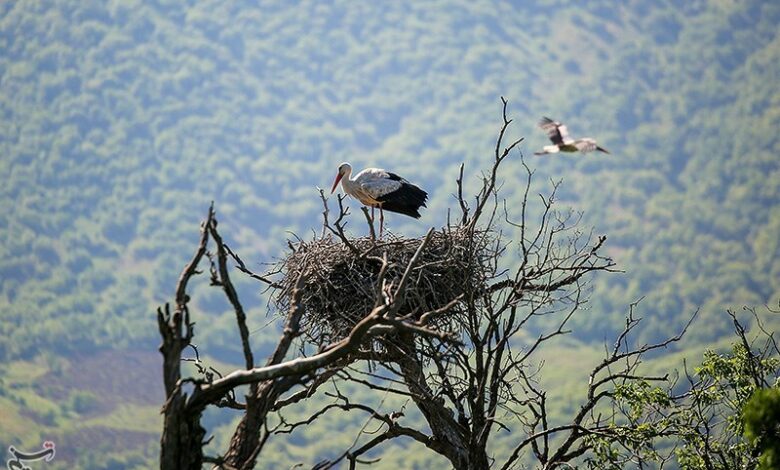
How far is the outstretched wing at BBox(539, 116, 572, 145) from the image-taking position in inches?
382

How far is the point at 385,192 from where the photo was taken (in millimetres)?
13875

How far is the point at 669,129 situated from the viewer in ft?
545

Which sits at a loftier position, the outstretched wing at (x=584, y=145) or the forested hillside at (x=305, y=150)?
the forested hillside at (x=305, y=150)

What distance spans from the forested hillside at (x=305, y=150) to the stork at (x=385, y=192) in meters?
84.6

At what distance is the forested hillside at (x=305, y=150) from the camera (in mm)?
117438

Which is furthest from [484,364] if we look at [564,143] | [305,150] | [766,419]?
[305,150]

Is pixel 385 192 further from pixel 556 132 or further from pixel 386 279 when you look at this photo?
pixel 556 132

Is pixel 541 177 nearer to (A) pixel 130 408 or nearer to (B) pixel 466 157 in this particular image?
(B) pixel 466 157

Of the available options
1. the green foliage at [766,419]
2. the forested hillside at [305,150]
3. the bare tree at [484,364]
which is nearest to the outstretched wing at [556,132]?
the bare tree at [484,364]

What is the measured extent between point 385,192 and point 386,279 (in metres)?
3.39

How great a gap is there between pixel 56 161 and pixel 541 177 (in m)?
59.2

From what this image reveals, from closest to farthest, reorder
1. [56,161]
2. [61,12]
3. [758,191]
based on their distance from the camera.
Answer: [758,191] → [56,161] → [61,12]

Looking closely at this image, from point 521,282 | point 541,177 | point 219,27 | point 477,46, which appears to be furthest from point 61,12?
point 521,282

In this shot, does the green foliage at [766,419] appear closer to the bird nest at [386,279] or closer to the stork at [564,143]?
the stork at [564,143]
